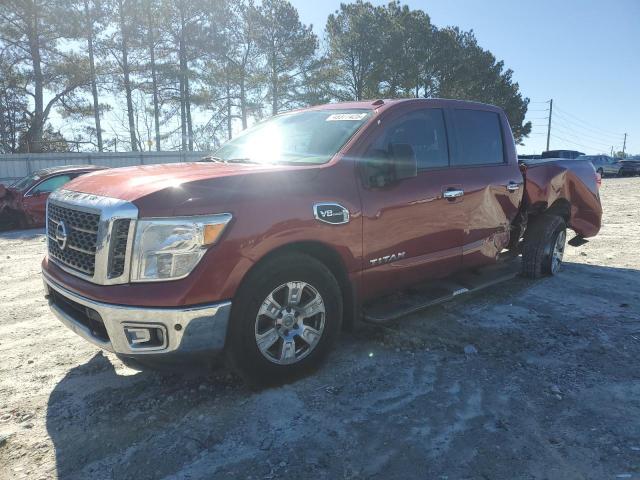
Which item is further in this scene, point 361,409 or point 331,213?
point 331,213

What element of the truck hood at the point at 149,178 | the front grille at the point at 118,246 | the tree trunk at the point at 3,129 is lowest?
the front grille at the point at 118,246

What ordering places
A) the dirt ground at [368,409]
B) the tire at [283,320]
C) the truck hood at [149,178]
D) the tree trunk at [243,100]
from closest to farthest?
the dirt ground at [368,409] → the truck hood at [149,178] → the tire at [283,320] → the tree trunk at [243,100]

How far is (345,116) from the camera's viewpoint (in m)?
3.96

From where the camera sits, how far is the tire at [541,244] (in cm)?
561

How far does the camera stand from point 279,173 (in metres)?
3.11

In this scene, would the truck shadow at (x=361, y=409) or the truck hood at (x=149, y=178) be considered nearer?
the truck shadow at (x=361, y=409)

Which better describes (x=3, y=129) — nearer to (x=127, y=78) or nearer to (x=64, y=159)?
(x=127, y=78)

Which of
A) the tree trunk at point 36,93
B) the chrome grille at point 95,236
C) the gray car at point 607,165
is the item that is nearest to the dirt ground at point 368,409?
the chrome grille at point 95,236

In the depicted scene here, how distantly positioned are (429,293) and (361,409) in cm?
158

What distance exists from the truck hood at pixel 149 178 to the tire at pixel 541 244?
11.8ft

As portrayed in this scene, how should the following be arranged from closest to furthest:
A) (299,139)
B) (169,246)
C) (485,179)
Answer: (169,246) < (299,139) < (485,179)

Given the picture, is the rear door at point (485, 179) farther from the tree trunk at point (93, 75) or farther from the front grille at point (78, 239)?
the tree trunk at point (93, 75)

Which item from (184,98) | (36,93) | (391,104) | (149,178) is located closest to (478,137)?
(391,104)

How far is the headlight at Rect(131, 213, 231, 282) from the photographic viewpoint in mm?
2639
